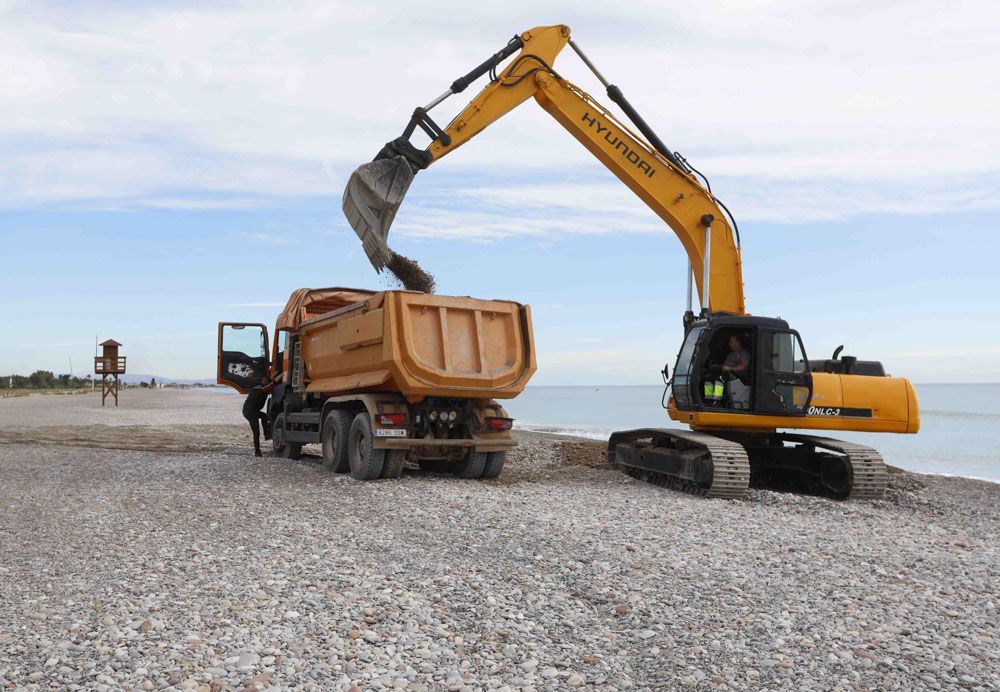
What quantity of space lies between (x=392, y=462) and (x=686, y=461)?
392 centimetres

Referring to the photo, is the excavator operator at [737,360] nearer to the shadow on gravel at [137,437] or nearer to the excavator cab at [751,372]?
Result: the excavator cab at [751,372]

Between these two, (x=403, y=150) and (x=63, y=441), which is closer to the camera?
(x=403, y=150)

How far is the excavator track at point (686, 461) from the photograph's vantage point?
39.4 ft

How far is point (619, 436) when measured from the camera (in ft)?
50.7

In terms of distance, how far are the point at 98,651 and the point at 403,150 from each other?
9.72 metres

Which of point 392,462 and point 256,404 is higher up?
point 256,404

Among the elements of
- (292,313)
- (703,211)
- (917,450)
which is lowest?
(917,450)

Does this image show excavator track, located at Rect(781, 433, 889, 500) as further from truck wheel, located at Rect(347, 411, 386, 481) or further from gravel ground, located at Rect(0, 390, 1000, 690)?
truck wheel, located at Rect(347, 411, 386, 481)

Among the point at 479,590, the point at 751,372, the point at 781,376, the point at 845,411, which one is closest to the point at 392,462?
the point at 751,372

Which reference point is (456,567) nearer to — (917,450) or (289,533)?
(289,533)

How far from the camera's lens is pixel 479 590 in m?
6.73

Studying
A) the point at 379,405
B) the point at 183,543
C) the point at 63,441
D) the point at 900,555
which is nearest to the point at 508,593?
the point at 183,543

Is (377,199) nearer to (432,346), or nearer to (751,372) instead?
(432,346)

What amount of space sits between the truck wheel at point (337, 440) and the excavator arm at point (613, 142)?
3968 mm
